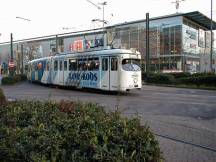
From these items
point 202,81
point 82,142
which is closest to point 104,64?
point 202,81

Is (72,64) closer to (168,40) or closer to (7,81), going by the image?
(7,81)

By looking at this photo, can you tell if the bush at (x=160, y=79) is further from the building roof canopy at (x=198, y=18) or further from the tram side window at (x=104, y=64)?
the building roof canopy at (x=198, y=18)

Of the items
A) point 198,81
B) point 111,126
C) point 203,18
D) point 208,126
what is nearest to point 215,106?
point 208,126

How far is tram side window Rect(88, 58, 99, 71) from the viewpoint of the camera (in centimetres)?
2127

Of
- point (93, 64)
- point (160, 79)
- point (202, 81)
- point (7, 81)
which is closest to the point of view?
point (93, 64)

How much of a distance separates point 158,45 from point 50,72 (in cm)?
A: 3473

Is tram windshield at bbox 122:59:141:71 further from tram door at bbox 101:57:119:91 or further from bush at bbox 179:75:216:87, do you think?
bush at bbox 179:75:216:87

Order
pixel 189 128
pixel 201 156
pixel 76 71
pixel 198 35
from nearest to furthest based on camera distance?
pixel 201 156, pixel 189 128, pixel 76 71, pixel 198 35

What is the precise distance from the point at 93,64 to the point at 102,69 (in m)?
1.18

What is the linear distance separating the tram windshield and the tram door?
0.57 m

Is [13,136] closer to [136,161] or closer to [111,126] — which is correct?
[111,126]

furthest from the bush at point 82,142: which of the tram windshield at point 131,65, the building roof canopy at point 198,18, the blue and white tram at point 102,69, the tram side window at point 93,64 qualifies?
the building roof canopy at point 198,18

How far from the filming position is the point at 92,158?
3424 mm

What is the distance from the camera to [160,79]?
31.5 metres
